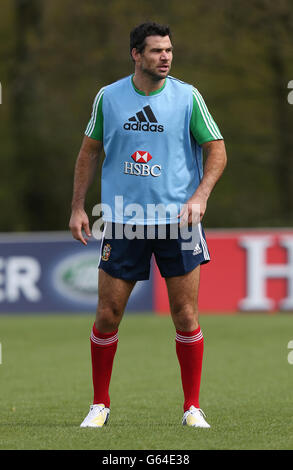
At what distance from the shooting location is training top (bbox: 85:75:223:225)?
18.1 ft

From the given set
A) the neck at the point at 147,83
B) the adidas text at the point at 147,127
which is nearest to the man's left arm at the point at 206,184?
the adidas text at the point at 147,127

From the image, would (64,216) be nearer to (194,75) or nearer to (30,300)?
(194,75)

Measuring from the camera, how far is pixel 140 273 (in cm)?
559

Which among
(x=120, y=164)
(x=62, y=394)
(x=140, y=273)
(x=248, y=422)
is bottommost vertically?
(x=62, y=394)

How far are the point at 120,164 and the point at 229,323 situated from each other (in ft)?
29.5

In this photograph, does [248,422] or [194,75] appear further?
[194,75]

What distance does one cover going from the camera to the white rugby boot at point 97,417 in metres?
5.58

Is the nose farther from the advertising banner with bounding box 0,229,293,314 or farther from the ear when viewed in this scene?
the advertising banner with bounding box 0,229,293,314

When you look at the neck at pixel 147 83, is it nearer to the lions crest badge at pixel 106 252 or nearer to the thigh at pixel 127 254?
the thigh at pixel 127 254

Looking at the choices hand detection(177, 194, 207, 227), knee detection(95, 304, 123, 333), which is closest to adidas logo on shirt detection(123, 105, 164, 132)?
hand detection(177, 194, 207, 227)

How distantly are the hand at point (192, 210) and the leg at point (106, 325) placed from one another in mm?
497

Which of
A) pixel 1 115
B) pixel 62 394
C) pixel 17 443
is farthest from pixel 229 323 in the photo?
pixel 1 115

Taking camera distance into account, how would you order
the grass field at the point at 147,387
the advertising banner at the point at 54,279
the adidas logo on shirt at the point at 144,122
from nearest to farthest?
the grass field at the point at 147,387
the adidas logo on shirt at the point at 144,122
the advertising banner at the point at 54,279

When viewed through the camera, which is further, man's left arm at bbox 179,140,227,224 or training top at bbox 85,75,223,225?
training top at bbox 85,75,223,225
